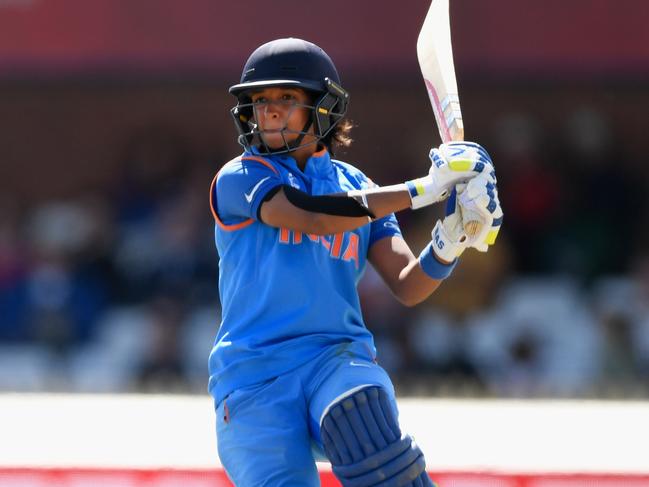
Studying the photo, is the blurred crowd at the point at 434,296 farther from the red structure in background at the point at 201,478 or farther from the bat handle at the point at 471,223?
the bat handle at the point at 471,223

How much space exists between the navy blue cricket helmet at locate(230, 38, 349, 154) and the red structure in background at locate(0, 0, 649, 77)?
4617mm

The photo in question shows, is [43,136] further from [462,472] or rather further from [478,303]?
[462,472]

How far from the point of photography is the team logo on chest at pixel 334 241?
11.0 feet

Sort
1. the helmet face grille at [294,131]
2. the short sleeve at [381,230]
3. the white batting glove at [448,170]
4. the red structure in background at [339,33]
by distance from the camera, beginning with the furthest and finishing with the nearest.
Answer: the red structure in background at [339,33], the short sleeve at [381,230], the helmet face grille at [294,131], the white batting glove at [448,170]

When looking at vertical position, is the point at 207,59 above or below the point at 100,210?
above

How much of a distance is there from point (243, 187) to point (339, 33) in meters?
4.93

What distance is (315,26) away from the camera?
8102 millimetres

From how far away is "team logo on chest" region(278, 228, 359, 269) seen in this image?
336 centimetres

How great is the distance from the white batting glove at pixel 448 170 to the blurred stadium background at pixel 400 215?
4523 millimetres

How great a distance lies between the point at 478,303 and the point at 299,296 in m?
5.10

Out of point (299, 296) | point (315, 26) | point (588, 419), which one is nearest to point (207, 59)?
point (315, 26)

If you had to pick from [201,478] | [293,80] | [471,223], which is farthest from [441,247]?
[201,478]

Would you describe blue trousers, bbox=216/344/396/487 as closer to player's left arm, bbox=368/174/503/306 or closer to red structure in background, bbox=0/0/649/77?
player's left arm, bbox=368/174/503/306

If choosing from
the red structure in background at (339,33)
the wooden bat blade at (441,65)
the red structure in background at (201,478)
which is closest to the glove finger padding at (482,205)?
the wooden bat blade at (441,65)
